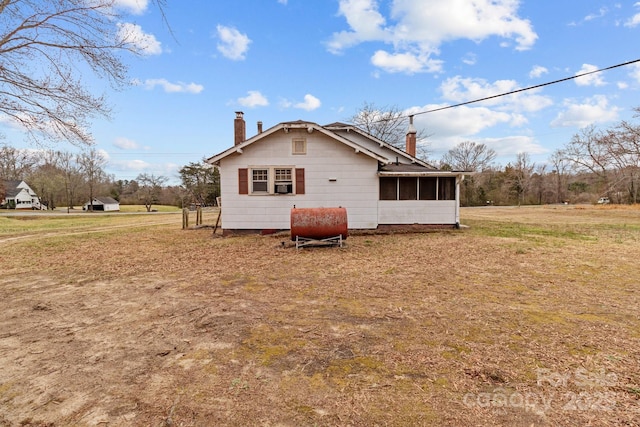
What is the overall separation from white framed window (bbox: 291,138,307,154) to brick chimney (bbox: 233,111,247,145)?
3026 mm

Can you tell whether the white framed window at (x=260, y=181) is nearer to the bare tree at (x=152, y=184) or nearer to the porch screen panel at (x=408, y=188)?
the porch screen panel at (x=408, y=188)

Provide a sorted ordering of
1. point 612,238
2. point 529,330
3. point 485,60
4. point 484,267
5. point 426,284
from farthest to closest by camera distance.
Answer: point 485,60 → point 612,238 → point 484,267 → point 426,284 → point 529,330

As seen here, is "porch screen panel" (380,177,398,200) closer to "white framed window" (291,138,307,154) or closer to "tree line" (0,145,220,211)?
"white framed window" (291,138,307,154)

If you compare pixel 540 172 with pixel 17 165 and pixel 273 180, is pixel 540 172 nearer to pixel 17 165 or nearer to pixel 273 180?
pixel 273 180

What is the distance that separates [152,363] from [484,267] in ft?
22.1

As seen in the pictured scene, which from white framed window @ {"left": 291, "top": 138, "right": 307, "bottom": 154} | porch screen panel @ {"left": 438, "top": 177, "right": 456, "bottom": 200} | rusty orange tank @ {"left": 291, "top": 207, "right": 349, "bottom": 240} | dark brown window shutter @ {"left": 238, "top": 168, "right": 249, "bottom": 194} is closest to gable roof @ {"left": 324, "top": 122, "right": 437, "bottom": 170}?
porch screen panel @ {"left": 438, "top": 177, "right": 456, "bottom": 200}

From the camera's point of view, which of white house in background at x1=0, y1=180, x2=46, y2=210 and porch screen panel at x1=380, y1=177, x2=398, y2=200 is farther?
white house in background at x1=0, y1=180, x2=46, y2=210

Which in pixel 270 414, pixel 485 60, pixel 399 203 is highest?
pixel 485 60

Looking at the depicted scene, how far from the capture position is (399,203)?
13.2 m

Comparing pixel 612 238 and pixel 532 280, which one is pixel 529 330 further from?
pixel 612 238

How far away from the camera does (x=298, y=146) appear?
1246cm

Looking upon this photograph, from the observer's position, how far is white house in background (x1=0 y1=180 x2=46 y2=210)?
53812 millimetres

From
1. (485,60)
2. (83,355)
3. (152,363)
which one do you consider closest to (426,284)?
(152,363)

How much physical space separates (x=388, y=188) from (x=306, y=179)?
3517mm
